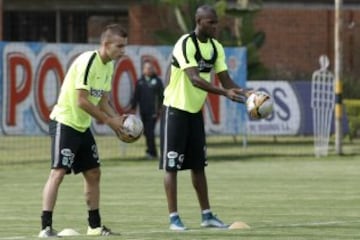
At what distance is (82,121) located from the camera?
13.7 meters

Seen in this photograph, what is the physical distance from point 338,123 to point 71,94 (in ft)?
54.5

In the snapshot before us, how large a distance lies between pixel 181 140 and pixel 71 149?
146 centimetres

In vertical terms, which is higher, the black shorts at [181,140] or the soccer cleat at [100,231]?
the black shorts at [181,140]

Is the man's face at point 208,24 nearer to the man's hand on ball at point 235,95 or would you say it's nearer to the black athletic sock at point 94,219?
the man's hand on ball at point 235,95

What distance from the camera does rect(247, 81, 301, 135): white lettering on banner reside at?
32969 mm

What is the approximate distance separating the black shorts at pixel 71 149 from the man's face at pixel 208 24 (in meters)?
1.67

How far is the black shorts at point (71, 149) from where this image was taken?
1361 centimetres

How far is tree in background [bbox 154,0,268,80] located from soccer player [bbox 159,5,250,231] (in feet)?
73.2

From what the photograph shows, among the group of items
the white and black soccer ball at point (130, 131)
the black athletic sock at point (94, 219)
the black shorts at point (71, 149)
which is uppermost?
the white and black soccer ball at point (130, 131)

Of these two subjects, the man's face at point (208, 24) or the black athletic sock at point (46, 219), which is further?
the man's face at point (208, 24)

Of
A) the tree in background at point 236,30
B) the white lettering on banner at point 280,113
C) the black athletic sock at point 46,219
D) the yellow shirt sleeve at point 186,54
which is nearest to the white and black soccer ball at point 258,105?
the yellow shirt sleeve at point 186,54

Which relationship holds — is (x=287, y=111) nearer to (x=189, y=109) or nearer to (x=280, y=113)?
(x=280, y=113)

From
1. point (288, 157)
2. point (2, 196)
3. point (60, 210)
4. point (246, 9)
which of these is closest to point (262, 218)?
point (60, 210)

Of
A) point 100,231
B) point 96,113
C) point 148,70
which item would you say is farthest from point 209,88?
point 148,70
